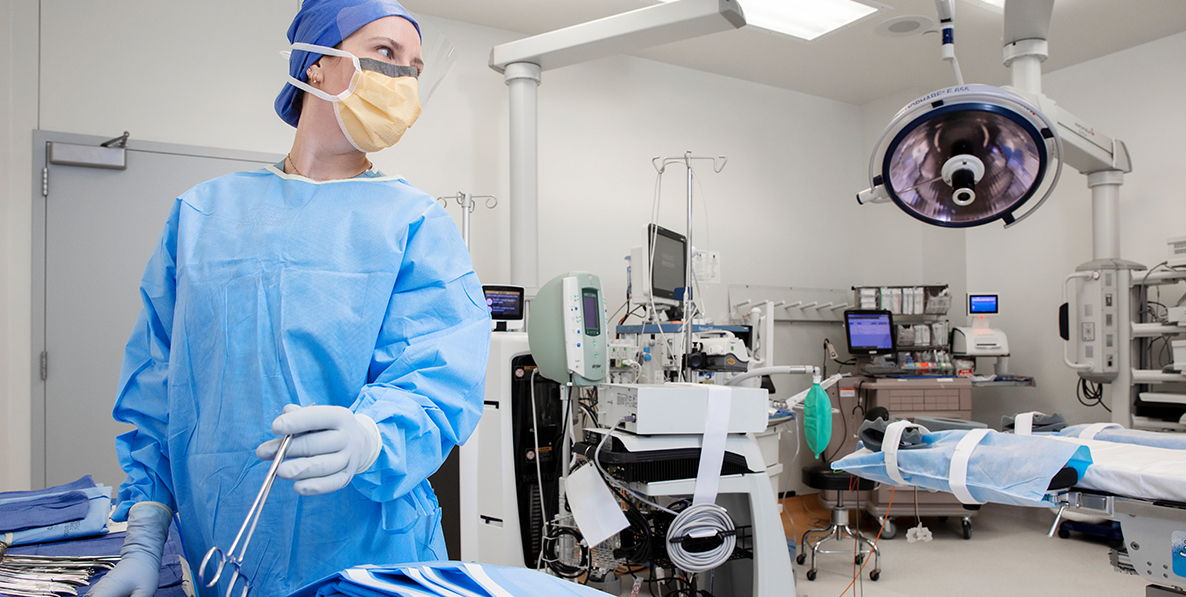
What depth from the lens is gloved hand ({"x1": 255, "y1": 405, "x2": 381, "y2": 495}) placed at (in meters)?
0.66

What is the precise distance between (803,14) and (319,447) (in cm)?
444

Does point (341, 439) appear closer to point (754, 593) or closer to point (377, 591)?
point (377, 591)

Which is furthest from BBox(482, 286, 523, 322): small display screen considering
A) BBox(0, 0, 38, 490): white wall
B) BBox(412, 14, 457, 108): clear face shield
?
BBox(412, 14, 457, 108): clear face shield

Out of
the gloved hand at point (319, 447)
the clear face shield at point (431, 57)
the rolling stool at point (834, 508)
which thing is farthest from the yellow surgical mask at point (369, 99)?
the rolling stool at point (834, 508)

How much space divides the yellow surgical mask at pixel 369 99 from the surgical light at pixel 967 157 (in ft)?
4.47

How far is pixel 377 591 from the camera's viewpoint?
2.03 feet

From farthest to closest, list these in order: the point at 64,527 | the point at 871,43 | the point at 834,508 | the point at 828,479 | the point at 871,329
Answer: the point at 871,329, the point at 871,43, the point at 834,508, the point at 828,479, the point at 64,527

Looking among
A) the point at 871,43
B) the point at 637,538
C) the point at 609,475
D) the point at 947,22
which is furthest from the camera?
the point at 871,43

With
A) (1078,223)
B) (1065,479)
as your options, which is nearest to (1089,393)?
(1078,223)

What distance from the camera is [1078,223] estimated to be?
5.14m

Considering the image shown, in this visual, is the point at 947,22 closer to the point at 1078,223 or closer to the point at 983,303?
the point at 983,303

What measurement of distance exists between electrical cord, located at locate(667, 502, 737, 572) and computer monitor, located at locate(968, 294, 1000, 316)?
359 cm

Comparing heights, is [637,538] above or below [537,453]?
below

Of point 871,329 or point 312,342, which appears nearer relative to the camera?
point 312,342
